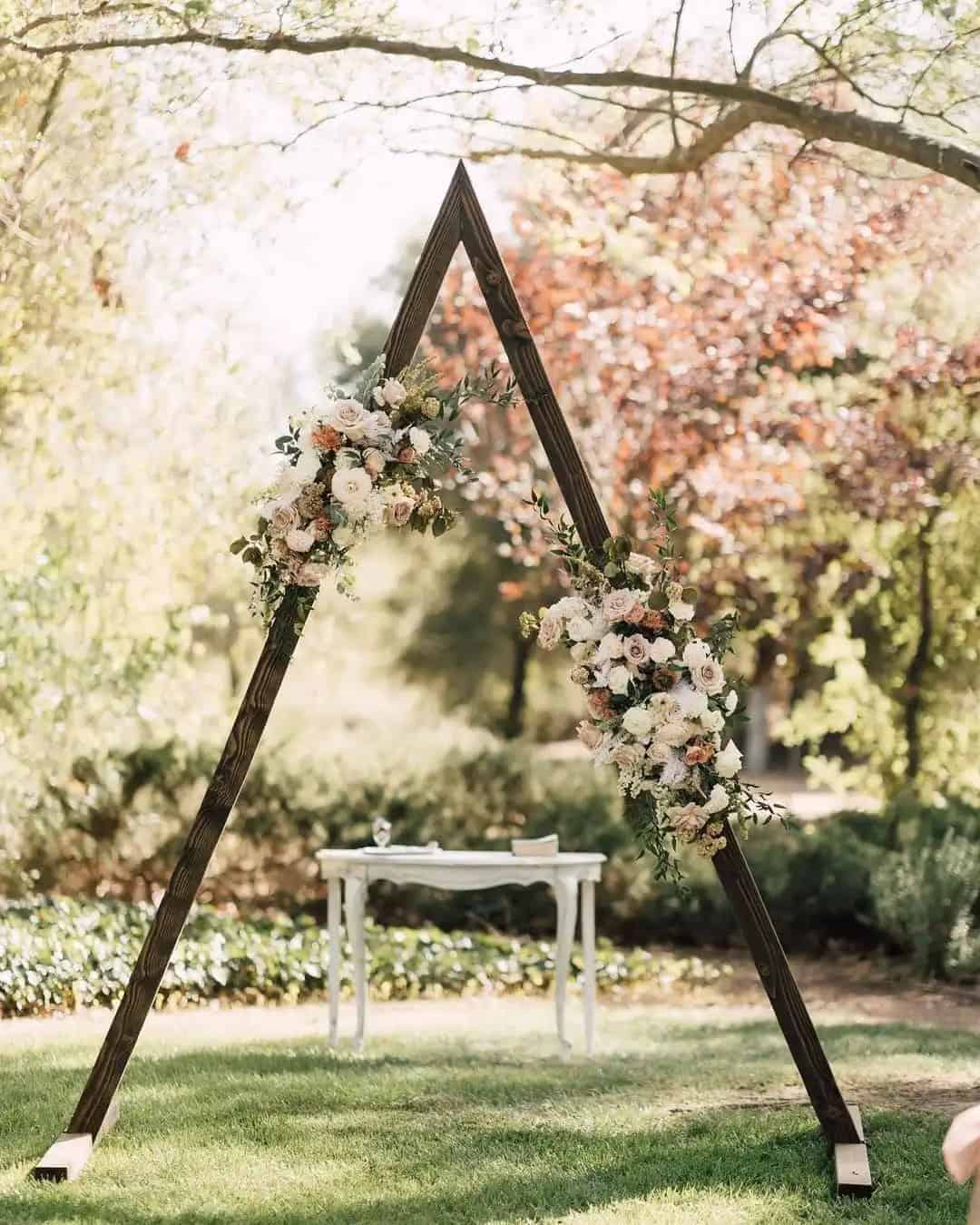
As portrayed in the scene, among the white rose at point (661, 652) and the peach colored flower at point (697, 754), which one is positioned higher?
the white rose at point (661, 652)

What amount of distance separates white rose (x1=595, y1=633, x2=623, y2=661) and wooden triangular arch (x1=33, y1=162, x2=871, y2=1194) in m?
0.32

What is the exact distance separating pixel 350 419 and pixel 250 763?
104 cm

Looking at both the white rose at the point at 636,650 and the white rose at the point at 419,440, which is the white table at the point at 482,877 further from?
the white rose at the point at 419,440

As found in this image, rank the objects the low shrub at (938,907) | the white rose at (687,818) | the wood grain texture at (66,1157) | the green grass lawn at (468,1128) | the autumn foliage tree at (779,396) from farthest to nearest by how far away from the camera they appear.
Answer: the autumn foliage tree at (779,396), the low shrub at (938,907), the white rose at (687,818), the wood grain texture at (66,1157), the green grass lawn at (468,1128)

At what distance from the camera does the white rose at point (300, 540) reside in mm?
4492

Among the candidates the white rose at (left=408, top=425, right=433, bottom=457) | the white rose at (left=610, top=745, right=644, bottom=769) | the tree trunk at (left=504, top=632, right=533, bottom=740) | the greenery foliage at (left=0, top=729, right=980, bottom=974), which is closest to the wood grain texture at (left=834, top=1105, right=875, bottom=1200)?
the white rose at (left=610, top=745, right=644, bottom=769)

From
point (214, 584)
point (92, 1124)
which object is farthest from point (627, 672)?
point (214, 584)

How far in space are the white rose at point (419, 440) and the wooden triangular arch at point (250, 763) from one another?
0.24m

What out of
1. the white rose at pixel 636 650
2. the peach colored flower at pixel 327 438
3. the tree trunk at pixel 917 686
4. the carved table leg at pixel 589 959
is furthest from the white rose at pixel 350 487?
the tree trunk at pixel 917 686

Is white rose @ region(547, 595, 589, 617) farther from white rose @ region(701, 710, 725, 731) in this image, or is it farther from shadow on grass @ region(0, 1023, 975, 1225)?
shadow on grass @ region(0, 1023, 975, 1225)

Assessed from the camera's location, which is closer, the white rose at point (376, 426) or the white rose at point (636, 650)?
the white rose at point (636, 650)

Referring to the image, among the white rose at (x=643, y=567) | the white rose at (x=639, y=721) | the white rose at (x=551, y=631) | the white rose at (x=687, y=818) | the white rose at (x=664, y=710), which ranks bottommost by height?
the white rose at (x=687, y=818)

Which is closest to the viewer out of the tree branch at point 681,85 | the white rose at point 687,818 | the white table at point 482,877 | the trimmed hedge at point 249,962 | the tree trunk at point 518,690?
the white rose at point 687,818

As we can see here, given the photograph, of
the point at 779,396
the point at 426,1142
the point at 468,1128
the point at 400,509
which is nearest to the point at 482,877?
the point at 468,1128
